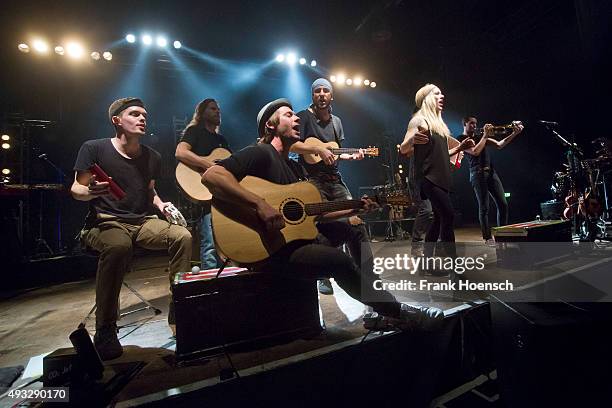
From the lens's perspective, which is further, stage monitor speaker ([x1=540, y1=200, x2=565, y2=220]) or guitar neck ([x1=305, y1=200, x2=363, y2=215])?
stage monitor speaker ([x1=540, y1=200, x2=565, y2=220])

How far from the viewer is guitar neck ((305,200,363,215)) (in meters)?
2.23

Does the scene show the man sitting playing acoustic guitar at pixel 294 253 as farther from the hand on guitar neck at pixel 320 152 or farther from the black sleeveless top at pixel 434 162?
the black sleeveless top at pixel 434 162

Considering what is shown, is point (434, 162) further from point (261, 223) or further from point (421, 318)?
Answer: point (261, 223)

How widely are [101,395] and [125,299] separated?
2.70m

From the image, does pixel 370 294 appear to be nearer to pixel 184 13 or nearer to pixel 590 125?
pixel 184 13

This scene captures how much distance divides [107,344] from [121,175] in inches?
57.5

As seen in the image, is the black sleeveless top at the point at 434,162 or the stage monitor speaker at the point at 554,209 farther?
the stage monitor speaker at the point at 554,209

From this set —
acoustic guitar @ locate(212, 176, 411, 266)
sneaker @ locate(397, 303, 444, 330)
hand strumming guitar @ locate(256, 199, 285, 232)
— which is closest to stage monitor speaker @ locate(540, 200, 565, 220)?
sneaker @ locate(397, 303, 444, 330)

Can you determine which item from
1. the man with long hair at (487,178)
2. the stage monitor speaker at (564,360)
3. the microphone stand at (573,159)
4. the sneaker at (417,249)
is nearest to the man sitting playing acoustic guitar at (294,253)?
the stage monitor speaker at (564,360)

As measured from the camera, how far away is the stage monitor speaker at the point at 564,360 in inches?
68.3

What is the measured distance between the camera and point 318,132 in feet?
11.5

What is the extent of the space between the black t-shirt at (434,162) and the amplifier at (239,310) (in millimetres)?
1991

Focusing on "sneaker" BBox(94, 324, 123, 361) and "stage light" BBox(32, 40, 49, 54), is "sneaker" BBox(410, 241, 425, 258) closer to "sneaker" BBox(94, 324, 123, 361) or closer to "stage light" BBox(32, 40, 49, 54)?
"sneaker" BBox(94, 324, 123, 361)

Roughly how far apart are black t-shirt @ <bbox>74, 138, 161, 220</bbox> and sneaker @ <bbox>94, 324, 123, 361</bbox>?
3.15ft
